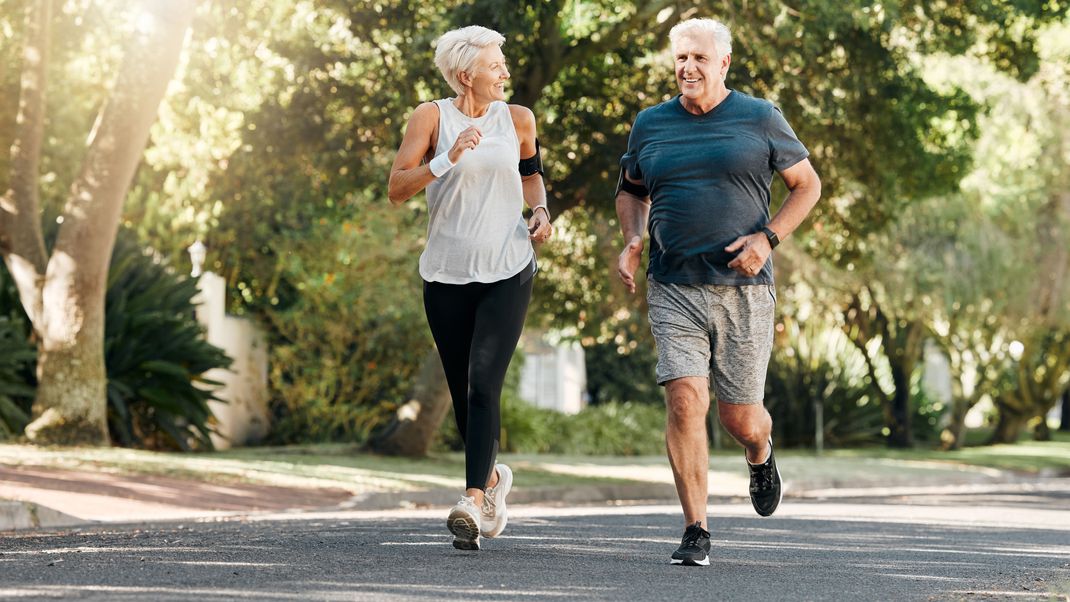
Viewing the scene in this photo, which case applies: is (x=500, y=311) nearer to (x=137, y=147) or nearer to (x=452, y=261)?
(x=452, y=261)

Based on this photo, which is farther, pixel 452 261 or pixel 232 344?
pixel 232 344

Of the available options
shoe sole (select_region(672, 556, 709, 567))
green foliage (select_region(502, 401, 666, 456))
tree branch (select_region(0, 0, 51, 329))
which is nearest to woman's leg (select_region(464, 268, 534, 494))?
shoe sole (select_region(672, 556, 709, 567))

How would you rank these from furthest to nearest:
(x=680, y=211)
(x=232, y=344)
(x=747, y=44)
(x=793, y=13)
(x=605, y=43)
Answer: (x=232, y=344)
(x=605, y=43)
(x=747, y=44)
(x=793, y=13)
(x=680, y=211)

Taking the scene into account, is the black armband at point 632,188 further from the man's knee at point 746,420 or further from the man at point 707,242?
the man's knee at point 746,420

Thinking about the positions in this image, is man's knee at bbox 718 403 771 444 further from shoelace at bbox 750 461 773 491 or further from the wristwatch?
the wristwatch

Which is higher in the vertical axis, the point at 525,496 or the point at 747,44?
the point at 747,44

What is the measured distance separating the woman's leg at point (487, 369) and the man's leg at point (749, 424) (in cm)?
93

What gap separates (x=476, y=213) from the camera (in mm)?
6910

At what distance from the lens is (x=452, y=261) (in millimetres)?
6910

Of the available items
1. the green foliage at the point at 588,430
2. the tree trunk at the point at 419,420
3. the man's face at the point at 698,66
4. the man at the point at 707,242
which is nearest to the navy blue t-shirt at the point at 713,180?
the man at the point at 707,242

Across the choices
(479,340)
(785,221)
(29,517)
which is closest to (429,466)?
(29,517)

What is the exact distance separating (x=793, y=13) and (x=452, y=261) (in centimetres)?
784

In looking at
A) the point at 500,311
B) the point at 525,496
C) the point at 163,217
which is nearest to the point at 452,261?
the point at 500,311

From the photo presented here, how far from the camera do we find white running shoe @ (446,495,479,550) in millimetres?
6617
